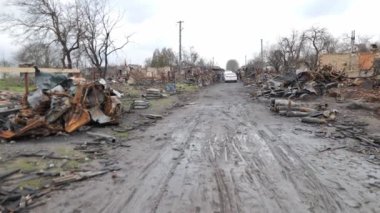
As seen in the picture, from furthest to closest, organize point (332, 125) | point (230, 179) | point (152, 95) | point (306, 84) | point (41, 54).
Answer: point (41, 54)
point (152, 95)
point (306, 84)
point (332, 125)
point (230, 179)

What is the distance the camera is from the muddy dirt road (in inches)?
220

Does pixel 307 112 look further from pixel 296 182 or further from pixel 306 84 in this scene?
pixel 296 182

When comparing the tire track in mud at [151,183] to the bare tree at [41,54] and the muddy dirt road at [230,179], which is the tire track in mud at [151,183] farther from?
the bare tree at [41,54]

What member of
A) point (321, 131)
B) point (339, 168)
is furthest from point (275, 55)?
point (339, 168)

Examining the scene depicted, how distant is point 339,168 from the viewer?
768 cm

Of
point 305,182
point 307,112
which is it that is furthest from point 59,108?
point 307,112

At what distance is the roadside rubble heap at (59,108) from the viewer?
430 inches

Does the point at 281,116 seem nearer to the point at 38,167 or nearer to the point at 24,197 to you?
the point at 38,167

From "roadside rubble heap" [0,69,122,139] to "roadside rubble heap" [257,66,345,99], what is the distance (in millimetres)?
12321

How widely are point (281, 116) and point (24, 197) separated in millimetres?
11935

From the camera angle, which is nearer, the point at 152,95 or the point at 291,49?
the point at 152,95

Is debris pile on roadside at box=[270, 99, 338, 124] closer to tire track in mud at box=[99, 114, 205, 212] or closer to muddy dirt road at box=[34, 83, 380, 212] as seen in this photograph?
muddy dirt road at box=[34, 83, 380, 212]

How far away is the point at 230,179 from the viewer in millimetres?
6812

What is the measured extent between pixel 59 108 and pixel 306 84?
16755 millimetres
